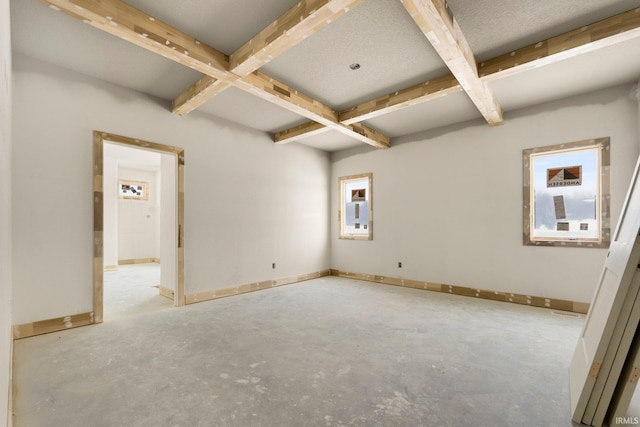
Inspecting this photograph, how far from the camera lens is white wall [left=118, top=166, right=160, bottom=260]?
8727 mm

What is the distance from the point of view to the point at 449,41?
2.41 meters

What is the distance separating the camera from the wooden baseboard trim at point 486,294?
3851mm

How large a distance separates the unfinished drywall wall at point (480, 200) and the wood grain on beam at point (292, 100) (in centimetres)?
131

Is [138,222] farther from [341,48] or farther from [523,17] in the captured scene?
[523,17]

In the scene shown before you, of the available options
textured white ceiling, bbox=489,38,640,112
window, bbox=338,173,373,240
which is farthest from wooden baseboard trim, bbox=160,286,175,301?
textured white ceiling, bbox=489,38,640,112

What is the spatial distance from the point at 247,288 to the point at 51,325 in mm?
2468

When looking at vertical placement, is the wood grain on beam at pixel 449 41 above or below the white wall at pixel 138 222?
above

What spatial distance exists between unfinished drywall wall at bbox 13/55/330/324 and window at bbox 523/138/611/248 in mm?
3869

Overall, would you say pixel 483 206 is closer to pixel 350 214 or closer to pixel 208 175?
pixel 350 214

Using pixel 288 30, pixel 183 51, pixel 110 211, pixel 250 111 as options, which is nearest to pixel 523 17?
pixel 288 30

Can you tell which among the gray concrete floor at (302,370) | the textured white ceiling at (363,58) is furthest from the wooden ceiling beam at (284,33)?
the gray concrete floor at (302,370)

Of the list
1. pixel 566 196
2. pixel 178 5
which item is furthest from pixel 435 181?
pixel 178 5

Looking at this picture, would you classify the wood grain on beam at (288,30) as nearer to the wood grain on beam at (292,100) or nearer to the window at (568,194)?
the wood grain on beam at (292,100)

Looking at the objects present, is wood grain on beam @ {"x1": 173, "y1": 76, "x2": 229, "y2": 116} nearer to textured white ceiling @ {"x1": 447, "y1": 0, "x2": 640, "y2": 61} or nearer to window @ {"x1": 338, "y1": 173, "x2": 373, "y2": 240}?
Result: textured white ceiling @ {"x1": 447, "y1": 0, "x2": 640, "y2": 61}
